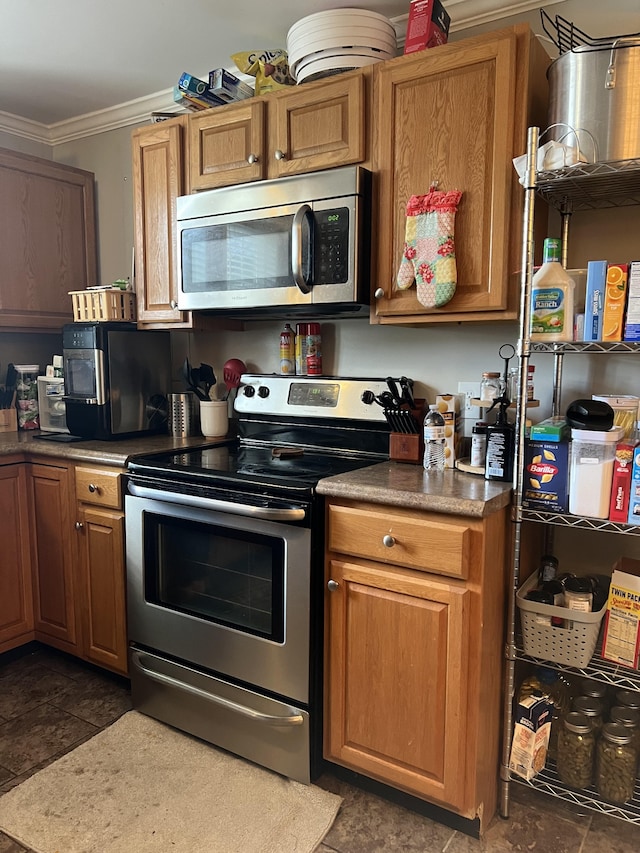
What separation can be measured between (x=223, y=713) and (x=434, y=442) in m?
1.08

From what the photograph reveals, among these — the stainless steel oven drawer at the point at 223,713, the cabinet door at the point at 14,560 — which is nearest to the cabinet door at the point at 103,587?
the stainless steel oven drawer at the point at 223,713

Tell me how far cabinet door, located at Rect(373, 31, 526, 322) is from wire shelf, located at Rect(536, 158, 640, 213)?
0.50 feet

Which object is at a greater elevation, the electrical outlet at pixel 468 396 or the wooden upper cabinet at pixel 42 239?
the wooden upper cabinet at pixel 42 239

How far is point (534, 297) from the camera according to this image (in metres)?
1.60

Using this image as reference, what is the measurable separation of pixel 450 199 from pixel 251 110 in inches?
33.1

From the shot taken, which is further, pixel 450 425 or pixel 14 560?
pixel 14 560

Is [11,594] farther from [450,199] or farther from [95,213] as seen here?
[450,199]

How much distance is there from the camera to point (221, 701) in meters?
1.95

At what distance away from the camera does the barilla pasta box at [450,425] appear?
6.24 ft

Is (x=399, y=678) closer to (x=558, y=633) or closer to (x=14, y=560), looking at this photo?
(x=558, y=633)

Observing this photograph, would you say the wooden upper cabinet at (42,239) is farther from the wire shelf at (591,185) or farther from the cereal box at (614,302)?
the cereal box at (614,302)

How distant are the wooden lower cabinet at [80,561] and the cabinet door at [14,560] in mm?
35

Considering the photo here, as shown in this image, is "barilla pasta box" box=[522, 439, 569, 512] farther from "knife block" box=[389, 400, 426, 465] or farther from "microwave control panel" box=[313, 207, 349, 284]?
"microwave control panel" box=[313, 207, 349, 284]

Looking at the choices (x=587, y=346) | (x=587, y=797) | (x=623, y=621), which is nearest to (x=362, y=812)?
(x=587, y=797)
